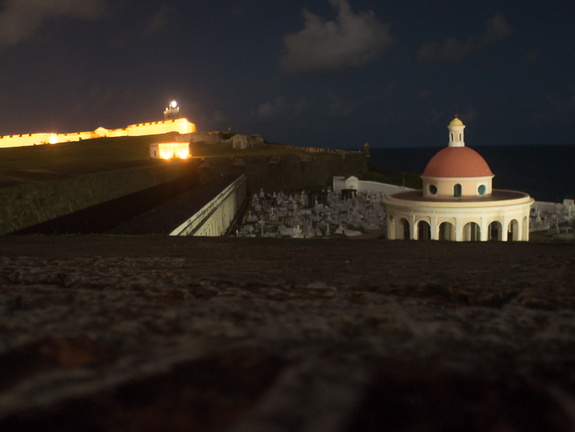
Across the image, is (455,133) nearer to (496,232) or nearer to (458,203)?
(458,203)

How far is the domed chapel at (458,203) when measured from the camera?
15617mm

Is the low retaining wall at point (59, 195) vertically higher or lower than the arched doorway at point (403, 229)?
higher

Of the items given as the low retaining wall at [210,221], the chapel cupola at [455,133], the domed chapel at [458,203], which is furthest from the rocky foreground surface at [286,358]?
the chapel cupola at [455,133]

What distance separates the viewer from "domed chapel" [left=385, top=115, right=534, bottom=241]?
15.6m

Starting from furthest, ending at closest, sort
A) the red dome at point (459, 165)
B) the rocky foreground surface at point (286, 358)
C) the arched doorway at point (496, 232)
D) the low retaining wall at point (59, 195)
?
the red dome at point (459, 165) → the arched doorway at point (496, 232) → the low retaining wall at point (59, 195) → the rocky foreground surface at point (286, 358)

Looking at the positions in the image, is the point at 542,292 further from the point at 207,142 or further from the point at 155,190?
the point at 207,142

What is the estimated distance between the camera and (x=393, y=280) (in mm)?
2500

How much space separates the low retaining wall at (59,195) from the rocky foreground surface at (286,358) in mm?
4859

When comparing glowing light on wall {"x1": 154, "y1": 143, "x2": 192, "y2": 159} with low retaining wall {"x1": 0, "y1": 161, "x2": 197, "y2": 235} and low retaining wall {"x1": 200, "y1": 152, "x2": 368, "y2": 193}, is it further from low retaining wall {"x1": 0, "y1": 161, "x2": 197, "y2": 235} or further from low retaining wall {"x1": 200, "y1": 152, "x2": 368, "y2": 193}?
low retaining wall {"x1": 0, "y1": 161, "x2": 197, "y2": 235}

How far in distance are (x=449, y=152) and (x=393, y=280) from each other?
51.1ft

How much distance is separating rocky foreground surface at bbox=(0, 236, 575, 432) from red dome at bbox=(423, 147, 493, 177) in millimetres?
14992

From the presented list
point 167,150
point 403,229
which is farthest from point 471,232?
point 167,150

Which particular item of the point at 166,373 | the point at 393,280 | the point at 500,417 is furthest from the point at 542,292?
the point at 166,373

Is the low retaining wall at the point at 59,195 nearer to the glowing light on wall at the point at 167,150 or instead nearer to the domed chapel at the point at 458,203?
the domed chapel at the point at 458,203
